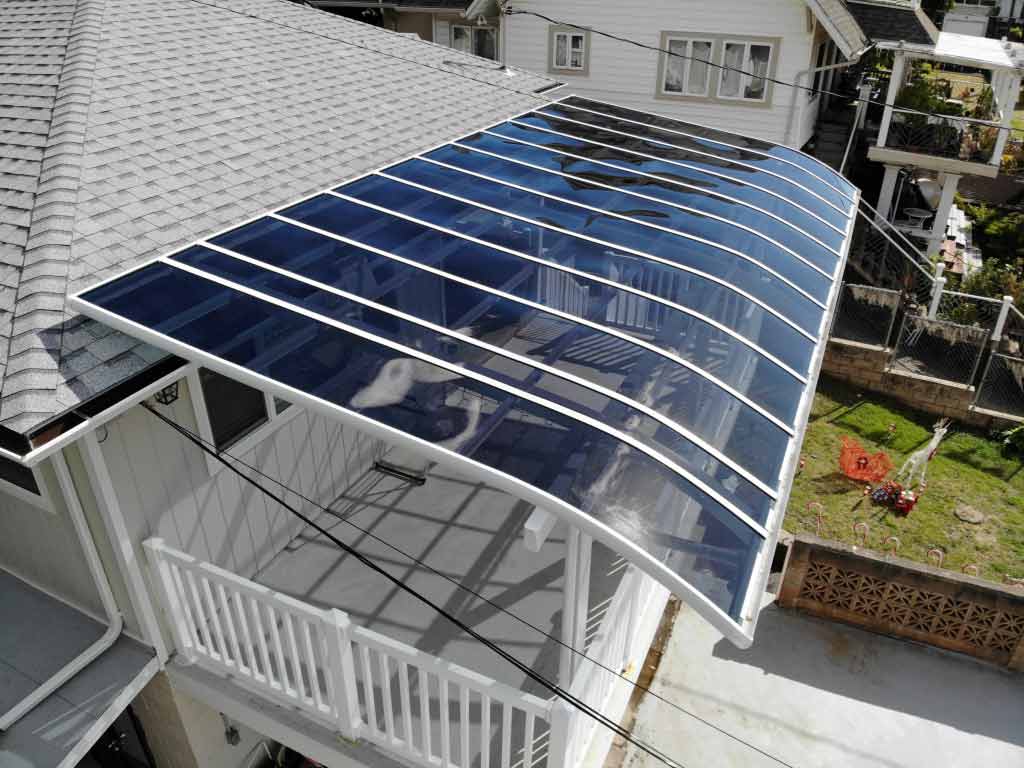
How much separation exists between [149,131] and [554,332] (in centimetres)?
467

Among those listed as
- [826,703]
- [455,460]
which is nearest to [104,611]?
[455,460]

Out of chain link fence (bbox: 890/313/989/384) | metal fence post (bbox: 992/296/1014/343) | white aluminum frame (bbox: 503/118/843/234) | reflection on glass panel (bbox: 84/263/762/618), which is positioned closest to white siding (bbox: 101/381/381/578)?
reflection on glass panel (bbox: 84/263/762/618)

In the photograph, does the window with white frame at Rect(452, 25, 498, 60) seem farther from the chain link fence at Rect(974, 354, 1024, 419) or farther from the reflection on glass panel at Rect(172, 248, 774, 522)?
the reflection on glass panel at Rect(172, 248, 774, 522)

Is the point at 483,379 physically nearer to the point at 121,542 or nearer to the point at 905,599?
the point at 121,542

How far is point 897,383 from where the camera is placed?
15875 millimetres

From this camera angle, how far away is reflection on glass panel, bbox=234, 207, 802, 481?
17.7ft

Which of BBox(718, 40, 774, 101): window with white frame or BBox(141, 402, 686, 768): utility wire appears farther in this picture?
BBox(718, 40, 774, 101): window with white frame

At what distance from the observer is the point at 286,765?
898 cm

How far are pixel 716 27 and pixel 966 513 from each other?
14.2 meters

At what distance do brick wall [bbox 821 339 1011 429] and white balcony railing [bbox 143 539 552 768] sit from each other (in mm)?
12201

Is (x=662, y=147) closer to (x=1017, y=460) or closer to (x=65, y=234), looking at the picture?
(x=65, y=234)

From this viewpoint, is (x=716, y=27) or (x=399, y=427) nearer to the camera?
(x=399, y=427)

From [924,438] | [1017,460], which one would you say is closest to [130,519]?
[924,438]

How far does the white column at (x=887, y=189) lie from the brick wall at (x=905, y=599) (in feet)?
46.3
